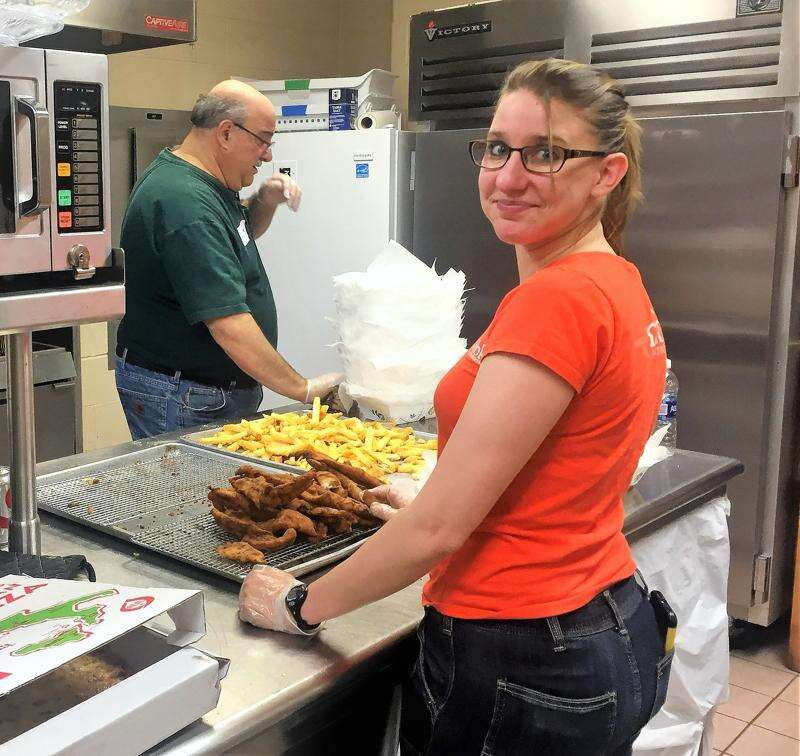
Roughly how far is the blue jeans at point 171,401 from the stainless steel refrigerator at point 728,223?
1.56 m

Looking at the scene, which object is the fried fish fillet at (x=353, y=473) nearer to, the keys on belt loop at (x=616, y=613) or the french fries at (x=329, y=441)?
the french fries at (x=329, y=441)

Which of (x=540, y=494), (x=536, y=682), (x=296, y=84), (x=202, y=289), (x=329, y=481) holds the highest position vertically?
(x=296, y=84)

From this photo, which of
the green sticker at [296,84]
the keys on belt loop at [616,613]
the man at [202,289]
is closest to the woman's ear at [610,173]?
the keys on belt loop at [616,613]

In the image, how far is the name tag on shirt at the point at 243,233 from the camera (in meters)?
2.58

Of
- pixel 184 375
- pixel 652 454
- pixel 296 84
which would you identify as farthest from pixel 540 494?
pixel 296 84

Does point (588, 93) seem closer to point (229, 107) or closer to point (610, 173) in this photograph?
point (610, 173)

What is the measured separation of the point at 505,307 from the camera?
3.42 feet

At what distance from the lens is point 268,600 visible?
3.92ft

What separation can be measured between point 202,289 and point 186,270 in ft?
0.21

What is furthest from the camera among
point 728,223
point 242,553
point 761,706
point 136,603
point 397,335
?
point 728,223

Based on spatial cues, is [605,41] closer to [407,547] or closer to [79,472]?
[79,472]

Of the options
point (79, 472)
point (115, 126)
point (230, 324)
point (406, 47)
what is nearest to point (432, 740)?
point (79, 472)

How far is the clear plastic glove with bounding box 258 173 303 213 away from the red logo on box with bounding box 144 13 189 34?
111cm

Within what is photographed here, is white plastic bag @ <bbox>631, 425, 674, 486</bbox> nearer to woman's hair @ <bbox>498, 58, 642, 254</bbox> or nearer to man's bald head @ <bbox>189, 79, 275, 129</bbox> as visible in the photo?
woman's hair @ <bbox>498, 58, 642, 254</bbox>
